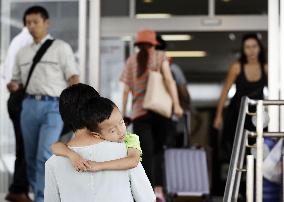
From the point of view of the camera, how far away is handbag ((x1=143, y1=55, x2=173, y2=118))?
7328 millimetres

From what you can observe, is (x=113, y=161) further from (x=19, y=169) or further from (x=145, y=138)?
(x=19, y=169)

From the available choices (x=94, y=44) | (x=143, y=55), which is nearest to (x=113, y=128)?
(x=143, y=55)

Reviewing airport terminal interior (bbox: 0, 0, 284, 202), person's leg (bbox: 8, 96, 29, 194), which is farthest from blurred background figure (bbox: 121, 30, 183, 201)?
person's leg (bbox: 8, 96, 29, 194)

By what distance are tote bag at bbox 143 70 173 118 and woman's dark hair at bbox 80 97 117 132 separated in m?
3.99

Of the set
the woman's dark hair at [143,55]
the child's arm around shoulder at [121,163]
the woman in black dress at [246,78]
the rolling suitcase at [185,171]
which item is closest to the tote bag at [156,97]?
the woman's dark hair at [143,55]

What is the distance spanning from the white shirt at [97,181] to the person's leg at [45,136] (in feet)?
10.9

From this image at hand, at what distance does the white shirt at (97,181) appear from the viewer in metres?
3.25

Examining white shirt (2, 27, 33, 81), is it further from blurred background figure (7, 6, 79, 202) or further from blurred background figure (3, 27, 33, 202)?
blurred background figure (7, 6, 79, 202)

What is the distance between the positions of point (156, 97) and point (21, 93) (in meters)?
1.23

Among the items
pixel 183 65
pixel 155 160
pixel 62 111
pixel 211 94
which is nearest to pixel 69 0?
pixel 155 160

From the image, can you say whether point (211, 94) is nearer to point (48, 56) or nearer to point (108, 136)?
point (48, 56)

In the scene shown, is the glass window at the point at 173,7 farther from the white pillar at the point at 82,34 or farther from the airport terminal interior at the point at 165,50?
Result: the white pillar at the point at 82,34

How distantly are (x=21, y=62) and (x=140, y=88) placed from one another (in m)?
1.18

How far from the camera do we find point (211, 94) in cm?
1639
